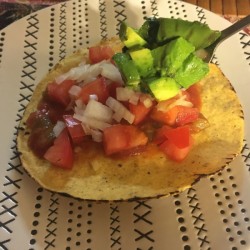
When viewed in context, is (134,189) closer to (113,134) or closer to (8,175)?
(113,134)

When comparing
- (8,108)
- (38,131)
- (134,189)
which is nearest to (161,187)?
(134,189)

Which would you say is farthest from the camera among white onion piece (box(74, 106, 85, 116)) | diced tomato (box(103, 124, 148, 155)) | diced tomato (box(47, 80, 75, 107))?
diced tomato (box(47, 80, 75, 107))

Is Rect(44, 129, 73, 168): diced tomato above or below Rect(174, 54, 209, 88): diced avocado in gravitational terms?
below

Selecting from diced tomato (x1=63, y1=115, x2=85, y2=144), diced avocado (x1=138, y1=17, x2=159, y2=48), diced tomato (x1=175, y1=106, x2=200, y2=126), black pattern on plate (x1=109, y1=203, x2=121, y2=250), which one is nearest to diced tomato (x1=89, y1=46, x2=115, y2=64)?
diced avocado (x1=138, y1=17, x2=159, y2=48)

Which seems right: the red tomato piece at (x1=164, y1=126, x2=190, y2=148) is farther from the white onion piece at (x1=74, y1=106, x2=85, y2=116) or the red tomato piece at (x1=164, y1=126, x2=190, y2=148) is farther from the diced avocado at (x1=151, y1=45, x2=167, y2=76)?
the white onion piece at (x1=74, y1=106, x2=85, y2=116)

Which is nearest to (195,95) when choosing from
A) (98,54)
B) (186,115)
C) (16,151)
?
(186,115)

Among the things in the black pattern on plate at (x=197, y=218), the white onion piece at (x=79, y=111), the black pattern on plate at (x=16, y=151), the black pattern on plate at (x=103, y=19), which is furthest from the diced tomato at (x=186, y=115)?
the black pattern on plate at (x=103, y=19)

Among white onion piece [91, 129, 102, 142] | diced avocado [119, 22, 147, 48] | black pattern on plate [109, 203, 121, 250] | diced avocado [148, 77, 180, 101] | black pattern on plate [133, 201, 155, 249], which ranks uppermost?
diced avocado [119, 22, 147, 48]
